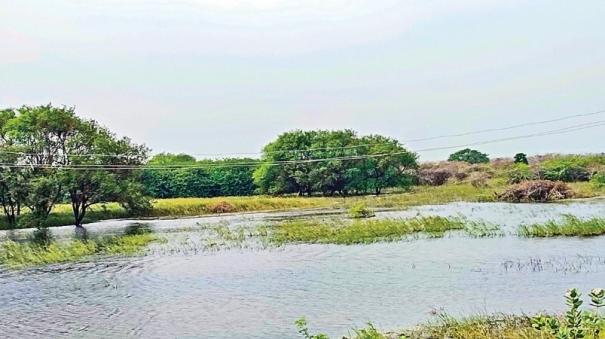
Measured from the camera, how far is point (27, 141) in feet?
Answer: 152

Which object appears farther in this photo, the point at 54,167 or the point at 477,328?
the point at 54,167

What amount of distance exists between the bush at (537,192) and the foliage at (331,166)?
65.9 feet

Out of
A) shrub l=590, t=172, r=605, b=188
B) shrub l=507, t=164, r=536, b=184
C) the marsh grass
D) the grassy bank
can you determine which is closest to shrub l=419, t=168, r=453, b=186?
shrub l=507, t=164, r=536, b=184

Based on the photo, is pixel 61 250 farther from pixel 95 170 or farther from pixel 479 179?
pixel 479 179

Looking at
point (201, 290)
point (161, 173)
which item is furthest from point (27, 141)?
point (201, 290)

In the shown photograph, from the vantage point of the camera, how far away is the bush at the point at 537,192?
167ft

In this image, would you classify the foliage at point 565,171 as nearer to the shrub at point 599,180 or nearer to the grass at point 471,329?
the shrub at point 599,180

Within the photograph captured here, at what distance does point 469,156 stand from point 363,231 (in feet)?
305

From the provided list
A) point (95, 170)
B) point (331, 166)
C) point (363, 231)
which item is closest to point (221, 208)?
point (95, 170)

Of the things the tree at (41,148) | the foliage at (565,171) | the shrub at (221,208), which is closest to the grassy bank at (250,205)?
the shrub at (221,208)

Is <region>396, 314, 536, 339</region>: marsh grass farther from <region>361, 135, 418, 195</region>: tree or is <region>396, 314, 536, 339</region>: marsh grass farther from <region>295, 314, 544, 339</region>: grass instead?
<region>361, 135, 418, 195</region>: tree

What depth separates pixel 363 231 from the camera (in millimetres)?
29719

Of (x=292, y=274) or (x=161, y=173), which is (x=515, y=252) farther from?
(x=161, y=173)

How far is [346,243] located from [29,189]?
2652 centimetres
